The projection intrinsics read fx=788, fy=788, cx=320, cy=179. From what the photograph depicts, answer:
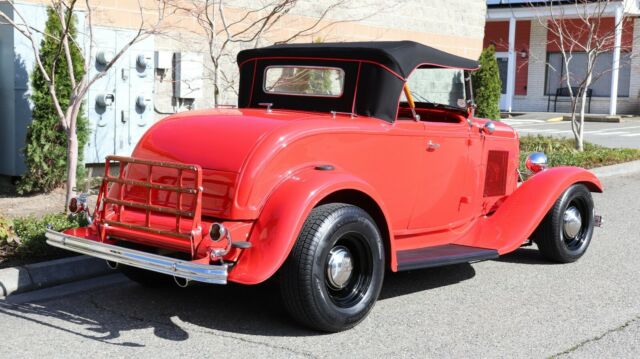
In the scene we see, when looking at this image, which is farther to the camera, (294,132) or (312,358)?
(294,132)

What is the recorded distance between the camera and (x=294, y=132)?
15.8ft

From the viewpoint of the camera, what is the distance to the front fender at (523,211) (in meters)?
6.06

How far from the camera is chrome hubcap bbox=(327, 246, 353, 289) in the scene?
4.70 metres

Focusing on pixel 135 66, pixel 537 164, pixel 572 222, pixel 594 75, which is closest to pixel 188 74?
pixel 135 66

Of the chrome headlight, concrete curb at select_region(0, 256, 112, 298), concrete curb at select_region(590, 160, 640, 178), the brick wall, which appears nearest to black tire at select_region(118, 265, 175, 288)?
concrete curb at select_region(0, 256, 112, 298)

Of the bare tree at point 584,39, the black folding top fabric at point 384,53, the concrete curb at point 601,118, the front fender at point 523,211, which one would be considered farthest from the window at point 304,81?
the concrete curb at point 601,118

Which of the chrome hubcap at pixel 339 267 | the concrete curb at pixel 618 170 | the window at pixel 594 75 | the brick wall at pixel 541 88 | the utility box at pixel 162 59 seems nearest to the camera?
the chrome hubcap at pixel 339 267

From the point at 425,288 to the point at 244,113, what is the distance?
1.84 m

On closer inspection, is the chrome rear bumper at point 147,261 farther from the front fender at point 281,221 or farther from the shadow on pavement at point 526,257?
the shadow on pavement at point 526,257

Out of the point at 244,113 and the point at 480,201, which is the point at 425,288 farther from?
the point at 244,113

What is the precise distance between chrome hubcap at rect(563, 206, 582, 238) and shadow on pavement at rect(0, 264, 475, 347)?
1.46m

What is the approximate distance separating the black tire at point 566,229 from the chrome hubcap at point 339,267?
231cm

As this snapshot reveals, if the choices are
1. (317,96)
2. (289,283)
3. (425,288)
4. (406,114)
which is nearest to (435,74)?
(406,114)

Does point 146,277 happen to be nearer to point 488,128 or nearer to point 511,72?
point 488,128
